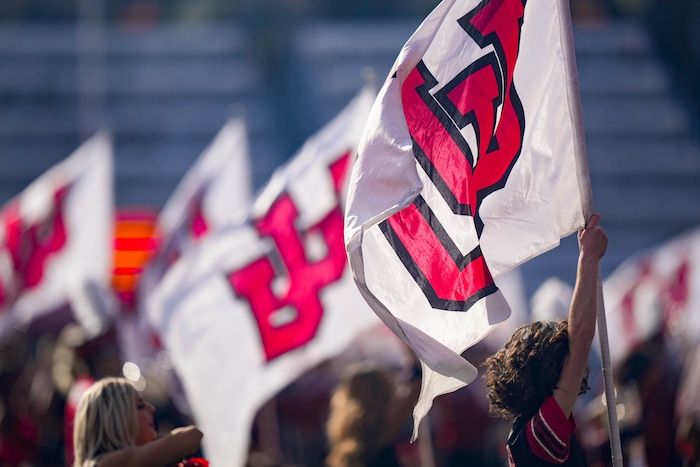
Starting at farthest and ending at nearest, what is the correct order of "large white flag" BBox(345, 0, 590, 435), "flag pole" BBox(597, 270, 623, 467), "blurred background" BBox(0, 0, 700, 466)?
"blurred background" BBox(0, 0, 700, 466), "large white flag" BBox(345, 0, 590, 435), "flag pole" BBox(597, 270, 623, 467)

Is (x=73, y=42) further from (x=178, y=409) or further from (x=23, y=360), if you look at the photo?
(x=178, y=409)

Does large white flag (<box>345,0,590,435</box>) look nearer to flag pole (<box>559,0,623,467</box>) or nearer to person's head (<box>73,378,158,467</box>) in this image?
flag pole (<box>559,0,623,467</box>)

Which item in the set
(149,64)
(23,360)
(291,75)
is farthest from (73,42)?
(23,360)

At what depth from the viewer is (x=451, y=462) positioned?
303 inches

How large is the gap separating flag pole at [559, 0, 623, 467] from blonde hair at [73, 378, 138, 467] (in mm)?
1542

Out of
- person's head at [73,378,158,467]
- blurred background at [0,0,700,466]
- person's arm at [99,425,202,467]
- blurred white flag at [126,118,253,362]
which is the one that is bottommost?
person's arm at [99,425,202,467]

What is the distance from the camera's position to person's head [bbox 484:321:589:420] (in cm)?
314

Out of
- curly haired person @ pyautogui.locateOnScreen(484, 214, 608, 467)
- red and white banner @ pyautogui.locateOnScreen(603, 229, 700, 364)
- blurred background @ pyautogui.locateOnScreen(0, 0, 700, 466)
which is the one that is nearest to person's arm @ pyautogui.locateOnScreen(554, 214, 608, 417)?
curly haired person @ pyautogui.locateOnScreen(484, 214, 608, 467)

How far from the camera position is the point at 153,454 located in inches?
139

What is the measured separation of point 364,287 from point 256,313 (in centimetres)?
353

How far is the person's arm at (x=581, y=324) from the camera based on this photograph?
3.08m

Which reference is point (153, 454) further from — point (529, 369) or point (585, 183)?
point (585, 183)

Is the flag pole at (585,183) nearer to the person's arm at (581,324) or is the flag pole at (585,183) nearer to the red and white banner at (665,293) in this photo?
the person's arm at (581,324)

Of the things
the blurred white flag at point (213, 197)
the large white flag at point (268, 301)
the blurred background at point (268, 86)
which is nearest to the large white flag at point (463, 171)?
→ the large white flag at point (268, 301)
